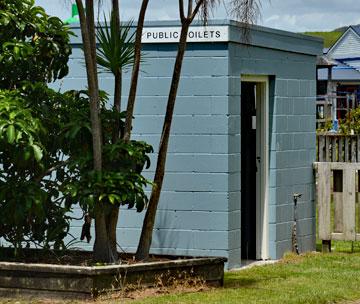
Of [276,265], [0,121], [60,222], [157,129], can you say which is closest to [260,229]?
[276,265]

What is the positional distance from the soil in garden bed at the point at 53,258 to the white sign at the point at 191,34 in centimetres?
273

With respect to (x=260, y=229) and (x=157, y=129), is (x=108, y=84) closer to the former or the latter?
(x=157, y=129)

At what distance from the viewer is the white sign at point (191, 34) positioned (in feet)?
45.0

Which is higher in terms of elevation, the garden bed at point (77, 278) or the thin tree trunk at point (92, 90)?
the thin tree trunk at point (92, 90)

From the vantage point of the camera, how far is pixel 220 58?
1378 centimetres

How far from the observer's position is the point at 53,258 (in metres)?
12.2

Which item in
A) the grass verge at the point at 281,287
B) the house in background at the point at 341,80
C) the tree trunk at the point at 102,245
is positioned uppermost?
the house in background at the point at 341,80

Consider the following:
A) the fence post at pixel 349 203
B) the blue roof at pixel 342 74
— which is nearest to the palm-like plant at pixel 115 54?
the fence post at pixel 349 203

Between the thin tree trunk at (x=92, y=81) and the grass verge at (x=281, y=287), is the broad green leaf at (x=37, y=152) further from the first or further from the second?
the grass verge at (x=281, y=287)

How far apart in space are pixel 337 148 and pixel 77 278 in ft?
29.2

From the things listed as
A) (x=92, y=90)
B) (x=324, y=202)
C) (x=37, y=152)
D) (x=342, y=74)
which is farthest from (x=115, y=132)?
(x=342, y=74)

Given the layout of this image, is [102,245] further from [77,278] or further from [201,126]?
[201,126]

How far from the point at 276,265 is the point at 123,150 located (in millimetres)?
3420

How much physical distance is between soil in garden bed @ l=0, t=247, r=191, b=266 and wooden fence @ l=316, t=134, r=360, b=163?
5.56 metres
